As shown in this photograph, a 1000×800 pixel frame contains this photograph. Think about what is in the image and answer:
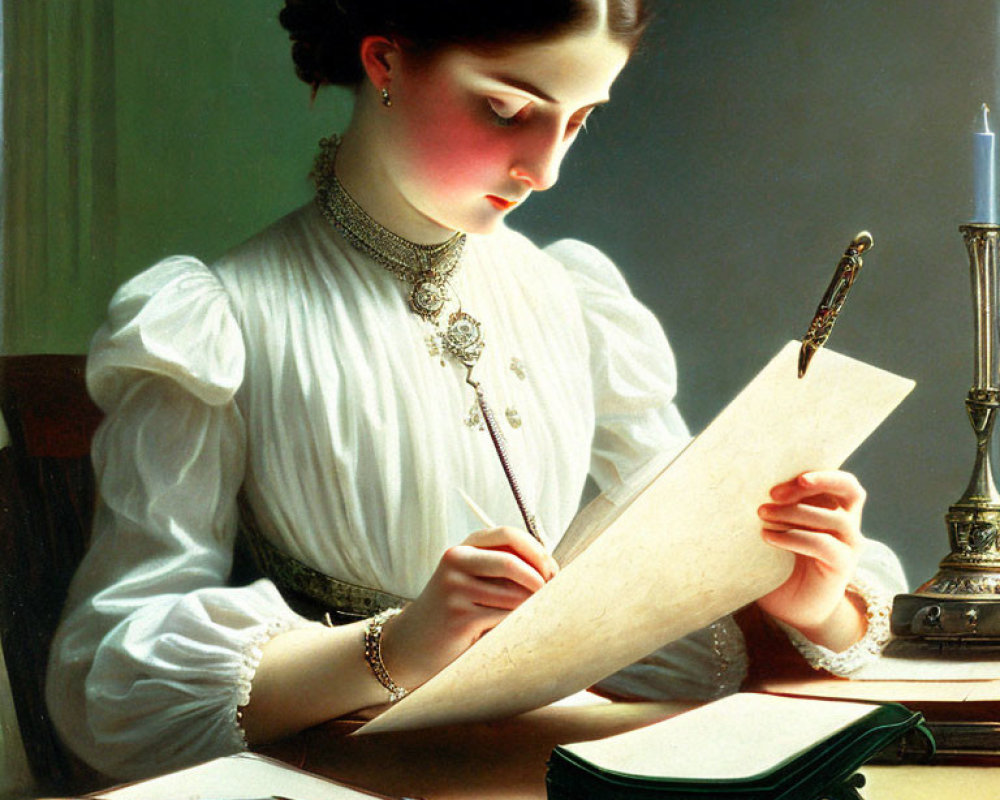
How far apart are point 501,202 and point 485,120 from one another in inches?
3.1

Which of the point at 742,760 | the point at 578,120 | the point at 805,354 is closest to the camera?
the point at 742,760

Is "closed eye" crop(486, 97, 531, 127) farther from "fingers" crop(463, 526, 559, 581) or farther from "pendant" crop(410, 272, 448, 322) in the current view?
"fingers" crop(463, 526, 559, 581)

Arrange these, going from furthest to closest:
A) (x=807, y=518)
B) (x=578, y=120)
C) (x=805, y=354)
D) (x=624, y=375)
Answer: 1. (x=624, y=375)
2. (x=578, y=120)
3. (x=807, y=518)
4. (x=805, y=354)

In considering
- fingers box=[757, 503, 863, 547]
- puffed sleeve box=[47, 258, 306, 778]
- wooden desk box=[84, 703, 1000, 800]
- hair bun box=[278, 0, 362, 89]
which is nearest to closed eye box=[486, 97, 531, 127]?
hair bun box=[278, 0, 362, 89]

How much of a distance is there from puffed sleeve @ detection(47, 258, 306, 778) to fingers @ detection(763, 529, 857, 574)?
1.29ft

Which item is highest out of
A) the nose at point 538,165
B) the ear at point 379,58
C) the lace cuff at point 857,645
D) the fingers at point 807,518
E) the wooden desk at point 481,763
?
the ear at point 379,58

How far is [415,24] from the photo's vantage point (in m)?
0.96

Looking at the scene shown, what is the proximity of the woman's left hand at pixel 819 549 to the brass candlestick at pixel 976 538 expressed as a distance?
7 cm

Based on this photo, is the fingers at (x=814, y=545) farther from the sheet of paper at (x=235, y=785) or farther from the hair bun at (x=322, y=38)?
the hair bun at (x=322, y=38)

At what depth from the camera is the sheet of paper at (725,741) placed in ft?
2.26

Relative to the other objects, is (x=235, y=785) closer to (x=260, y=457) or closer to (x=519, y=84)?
(x=260, y=457)

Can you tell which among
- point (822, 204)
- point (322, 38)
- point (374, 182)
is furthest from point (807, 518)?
point (322, 38)

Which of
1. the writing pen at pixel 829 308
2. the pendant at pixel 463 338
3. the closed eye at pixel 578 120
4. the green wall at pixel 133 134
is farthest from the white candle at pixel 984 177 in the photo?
the green wall at pixel 133 134

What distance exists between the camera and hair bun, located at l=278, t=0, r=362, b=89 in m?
0.98
